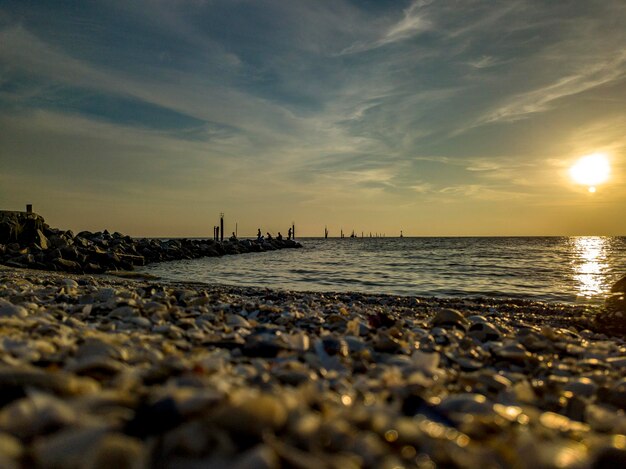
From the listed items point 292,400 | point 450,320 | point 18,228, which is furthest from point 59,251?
point 292,400

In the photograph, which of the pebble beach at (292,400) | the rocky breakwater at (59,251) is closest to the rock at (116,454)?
the pebble beach at (292,400)

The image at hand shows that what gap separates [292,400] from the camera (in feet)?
5.16

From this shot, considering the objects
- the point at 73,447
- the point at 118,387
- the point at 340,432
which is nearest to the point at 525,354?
the point at 340,432

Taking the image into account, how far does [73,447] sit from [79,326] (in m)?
2.48

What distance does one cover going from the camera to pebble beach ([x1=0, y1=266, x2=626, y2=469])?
4.04 ft

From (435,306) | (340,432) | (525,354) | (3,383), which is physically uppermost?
(3,383)

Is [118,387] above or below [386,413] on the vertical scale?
above

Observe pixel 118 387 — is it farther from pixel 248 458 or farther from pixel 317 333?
pixel 317 333

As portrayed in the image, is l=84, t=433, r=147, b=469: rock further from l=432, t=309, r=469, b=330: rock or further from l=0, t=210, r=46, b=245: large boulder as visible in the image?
l=0, t=210, r=46, b=245: large boulder

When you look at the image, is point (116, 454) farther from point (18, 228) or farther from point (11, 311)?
point (18, 228)

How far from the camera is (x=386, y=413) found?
1634mm

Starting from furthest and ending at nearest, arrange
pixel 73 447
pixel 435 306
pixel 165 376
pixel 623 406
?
pixel 435 306 → pixel 623 406 → pixel 165 376 → pixel 73 447

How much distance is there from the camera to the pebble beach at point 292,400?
Result: 1230 mm

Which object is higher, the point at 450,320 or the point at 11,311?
the point at 11,311
